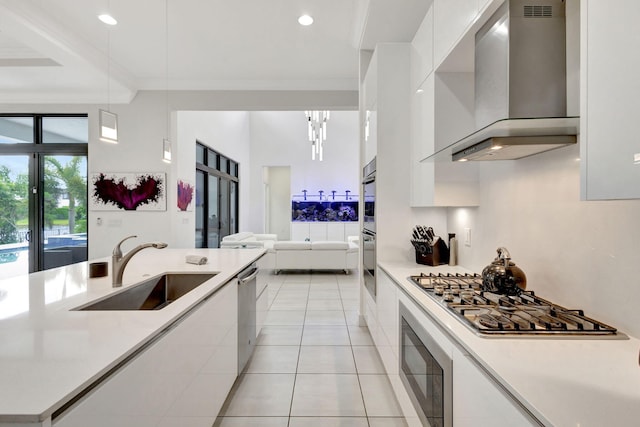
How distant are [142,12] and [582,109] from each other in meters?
3.82

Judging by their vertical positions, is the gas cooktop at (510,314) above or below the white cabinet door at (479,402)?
above

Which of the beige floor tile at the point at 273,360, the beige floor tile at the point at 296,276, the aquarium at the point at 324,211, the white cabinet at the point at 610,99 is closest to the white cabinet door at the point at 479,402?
the white cabinet at the point at 610,99

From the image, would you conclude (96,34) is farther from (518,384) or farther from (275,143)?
(275,143)

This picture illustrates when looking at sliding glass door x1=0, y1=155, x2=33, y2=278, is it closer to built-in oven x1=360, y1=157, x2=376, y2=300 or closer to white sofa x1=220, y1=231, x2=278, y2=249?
white sofa x1=220, y1=231, x2=278, y2=249

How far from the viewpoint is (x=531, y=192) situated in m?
1.66

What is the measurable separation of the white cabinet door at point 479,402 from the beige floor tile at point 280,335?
2290 mm

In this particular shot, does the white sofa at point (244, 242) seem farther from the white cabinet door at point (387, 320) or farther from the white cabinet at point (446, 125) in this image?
the white cabinet at point (446, 125)

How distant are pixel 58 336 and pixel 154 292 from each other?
1.06 meters

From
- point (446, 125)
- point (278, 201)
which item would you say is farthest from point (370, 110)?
point (278, 201)

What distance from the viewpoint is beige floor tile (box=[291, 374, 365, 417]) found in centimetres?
212

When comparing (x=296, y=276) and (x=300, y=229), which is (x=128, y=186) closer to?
(x=296, y=276)

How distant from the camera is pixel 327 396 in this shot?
2.29 meters

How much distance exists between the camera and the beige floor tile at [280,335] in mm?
3215

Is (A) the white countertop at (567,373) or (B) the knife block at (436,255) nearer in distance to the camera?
(A) the white countertop at (567,373)
